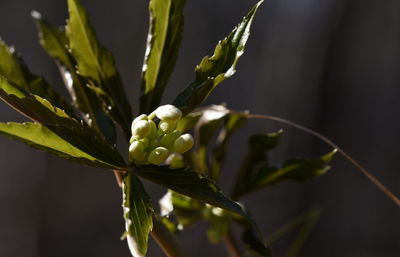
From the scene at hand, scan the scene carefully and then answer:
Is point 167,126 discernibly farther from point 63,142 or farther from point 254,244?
point 254,244

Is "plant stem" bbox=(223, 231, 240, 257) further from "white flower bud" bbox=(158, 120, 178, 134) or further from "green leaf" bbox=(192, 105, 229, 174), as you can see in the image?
"white flower bud" bbox=(158, 120, 178, 134)

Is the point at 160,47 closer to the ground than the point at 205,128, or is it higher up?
higher up

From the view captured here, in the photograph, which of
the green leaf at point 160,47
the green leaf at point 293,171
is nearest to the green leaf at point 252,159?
the green leaf at point 293,171

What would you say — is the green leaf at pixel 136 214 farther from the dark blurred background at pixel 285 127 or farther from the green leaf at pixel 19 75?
the dark blurred background at pixel 285 127

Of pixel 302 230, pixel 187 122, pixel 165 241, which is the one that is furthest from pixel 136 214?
pixel 302 230

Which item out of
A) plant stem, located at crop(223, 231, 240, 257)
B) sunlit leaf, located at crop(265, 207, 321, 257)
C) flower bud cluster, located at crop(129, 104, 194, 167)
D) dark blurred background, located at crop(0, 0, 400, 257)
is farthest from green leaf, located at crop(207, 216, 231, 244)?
dark blurred background, located at crop(0, 0, 400, 257)

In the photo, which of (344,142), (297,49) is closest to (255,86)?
(297,49)
